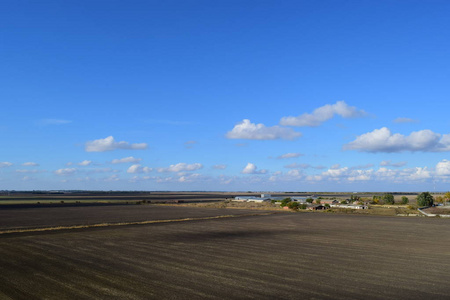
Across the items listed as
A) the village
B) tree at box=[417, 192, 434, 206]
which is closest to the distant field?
the village

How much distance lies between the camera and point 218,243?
29.8 meters

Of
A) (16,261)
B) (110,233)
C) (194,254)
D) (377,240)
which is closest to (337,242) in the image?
(377,240)

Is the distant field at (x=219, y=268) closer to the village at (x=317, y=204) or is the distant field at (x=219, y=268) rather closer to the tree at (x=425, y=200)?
the village at (x=317, y=204)

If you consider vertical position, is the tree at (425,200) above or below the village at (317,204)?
above

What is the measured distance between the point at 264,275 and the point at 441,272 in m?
10.2

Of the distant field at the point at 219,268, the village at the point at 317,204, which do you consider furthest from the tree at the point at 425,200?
the distant field at the point at 219,268

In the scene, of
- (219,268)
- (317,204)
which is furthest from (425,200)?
(219,268)

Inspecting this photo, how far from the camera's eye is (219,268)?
768 inches

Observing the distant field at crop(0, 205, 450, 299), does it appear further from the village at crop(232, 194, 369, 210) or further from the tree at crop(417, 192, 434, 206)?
the tree at crop(417, 192, 434, 206)

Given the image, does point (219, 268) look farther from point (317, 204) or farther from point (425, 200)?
point (425, 200)

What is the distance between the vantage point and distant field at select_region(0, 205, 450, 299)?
14.9 metres

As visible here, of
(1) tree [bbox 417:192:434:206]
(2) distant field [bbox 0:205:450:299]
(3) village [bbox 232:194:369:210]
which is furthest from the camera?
(1) tree [bbox 417:192:434:206]

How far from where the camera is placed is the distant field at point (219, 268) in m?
14.9

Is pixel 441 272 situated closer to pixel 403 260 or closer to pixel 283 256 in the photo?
pixel 403 260
